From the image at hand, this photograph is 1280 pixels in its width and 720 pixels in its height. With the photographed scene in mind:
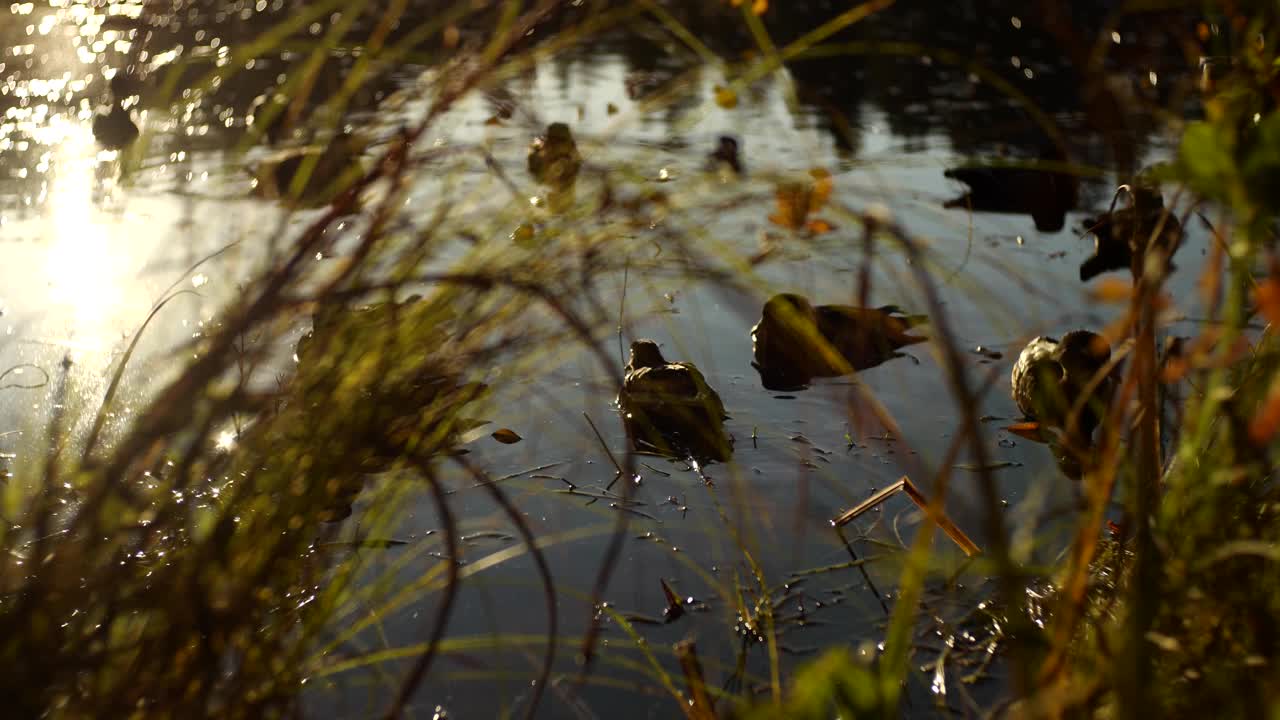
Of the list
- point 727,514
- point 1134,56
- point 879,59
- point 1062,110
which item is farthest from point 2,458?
point 879,59

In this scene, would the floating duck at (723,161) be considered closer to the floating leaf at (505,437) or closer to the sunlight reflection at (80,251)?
the floating leaf at (505,437)

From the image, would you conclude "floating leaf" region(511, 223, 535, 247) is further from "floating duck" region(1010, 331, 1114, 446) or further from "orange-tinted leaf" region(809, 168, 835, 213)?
"floating duck" region(1010, 331, 1114, 446)

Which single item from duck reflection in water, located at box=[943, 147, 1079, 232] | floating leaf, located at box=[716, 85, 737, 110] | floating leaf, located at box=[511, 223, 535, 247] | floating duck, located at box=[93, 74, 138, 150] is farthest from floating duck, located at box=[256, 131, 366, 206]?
floating duck, located at box=[93, 74, 138, 150]

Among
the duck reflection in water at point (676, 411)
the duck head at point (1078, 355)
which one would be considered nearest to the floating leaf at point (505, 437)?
the duck reflection in water at point (676, 411)

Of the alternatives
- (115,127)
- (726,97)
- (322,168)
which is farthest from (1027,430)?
(115,127)

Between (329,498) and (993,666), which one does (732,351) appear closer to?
(993,666)

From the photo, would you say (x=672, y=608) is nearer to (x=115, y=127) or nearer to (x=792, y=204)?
(x=792, y=204)
